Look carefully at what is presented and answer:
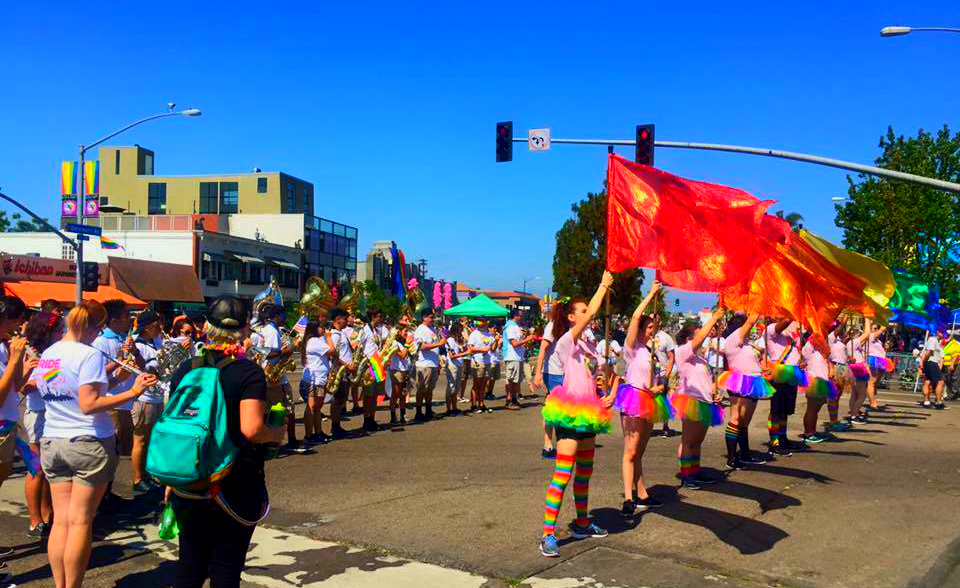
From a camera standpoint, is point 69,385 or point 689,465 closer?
point 69,385

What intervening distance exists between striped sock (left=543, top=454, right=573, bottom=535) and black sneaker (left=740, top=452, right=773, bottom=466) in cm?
469

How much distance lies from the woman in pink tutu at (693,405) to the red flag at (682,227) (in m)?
1.10

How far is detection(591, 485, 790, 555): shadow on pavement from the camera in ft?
20.1

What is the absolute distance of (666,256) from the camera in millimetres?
6527

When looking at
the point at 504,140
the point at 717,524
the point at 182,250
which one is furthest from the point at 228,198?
the point at 717,524

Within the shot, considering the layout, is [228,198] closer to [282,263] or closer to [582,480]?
[282,263]

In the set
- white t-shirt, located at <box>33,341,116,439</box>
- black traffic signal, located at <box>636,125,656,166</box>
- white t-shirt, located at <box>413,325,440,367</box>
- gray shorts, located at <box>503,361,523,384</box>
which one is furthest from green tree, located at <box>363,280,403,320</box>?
white t-shirt, located at <box>33,341,116,439</box>

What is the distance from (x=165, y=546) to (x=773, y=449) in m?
7.99

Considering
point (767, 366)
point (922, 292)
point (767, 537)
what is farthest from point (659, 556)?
point (922, 292)

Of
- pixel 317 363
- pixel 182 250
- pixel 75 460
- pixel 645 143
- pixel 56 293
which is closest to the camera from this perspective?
pixel 75 460

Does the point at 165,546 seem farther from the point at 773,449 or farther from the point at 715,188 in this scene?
the point at 773,449

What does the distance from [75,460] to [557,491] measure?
3.22 meters

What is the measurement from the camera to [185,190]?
72.7 meters

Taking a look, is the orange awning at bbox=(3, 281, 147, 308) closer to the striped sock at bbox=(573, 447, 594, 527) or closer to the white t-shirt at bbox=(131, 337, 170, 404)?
the white t-shirt at bbox=(131, 337, 170, 404)
